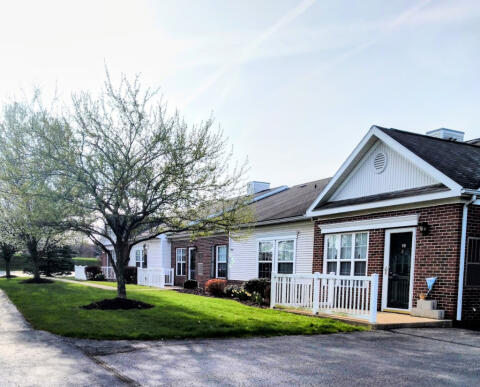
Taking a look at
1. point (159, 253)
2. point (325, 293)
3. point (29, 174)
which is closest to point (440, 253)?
point (325, 293)

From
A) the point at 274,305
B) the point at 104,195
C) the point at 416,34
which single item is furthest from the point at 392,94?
the point at 104,195

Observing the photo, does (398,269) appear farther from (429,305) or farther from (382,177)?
(382,177)

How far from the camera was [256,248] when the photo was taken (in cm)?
1888

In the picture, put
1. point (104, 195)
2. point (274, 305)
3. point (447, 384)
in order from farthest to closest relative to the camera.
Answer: point (274, 305)
point (104, 195)
point (447, 384)

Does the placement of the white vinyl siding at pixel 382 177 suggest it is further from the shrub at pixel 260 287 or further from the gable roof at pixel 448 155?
the shrub at pixel 260 287

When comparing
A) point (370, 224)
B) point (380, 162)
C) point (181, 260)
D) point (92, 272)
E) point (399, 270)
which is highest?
point (92, 272)

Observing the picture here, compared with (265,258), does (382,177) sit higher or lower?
higher

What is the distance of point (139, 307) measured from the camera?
12219mm

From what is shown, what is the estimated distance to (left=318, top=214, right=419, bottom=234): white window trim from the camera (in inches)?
454

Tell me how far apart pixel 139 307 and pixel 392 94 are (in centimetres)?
857

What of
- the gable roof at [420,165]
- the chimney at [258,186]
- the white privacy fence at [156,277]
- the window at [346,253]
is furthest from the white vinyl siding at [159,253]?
the gable roof at [420,165]

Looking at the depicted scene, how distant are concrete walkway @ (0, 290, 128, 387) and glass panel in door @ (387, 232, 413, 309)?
8.21 meters

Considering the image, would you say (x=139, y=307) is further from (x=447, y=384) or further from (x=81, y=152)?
(x=447, y=384)

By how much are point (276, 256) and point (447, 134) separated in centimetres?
744
